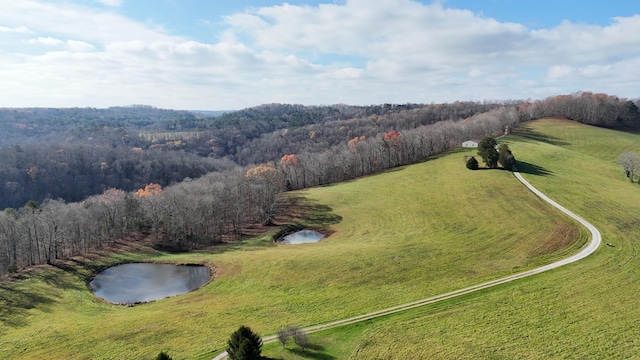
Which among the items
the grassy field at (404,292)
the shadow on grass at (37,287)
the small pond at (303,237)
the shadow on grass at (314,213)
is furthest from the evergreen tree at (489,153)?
the shadow on grass at (37,287)

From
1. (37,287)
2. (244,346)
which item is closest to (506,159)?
(244,346)

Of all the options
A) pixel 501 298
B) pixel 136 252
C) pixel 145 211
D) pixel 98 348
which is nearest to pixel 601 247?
pixel 501 298

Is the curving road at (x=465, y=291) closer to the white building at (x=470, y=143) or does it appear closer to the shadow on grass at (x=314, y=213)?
the shadow on grass at (x=314, y=213)

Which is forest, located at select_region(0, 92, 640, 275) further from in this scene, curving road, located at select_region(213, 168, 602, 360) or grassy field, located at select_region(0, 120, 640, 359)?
curving road, located at select_region(213, 168, 602, 360)

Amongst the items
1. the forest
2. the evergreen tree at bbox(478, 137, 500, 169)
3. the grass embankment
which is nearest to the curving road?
the grass embankment

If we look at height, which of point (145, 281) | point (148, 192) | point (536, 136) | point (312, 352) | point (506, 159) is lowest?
point (145, 281)

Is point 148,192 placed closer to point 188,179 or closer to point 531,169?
point 188,179
